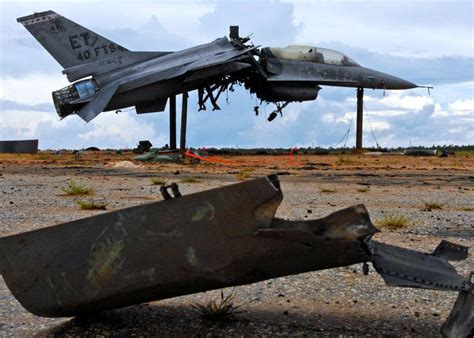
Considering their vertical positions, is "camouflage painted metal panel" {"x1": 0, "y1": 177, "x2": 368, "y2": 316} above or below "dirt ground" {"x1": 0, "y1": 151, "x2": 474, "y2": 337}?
above

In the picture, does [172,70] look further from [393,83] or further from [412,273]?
[412,273]

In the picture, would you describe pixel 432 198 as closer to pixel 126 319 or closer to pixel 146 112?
pixel 126 319

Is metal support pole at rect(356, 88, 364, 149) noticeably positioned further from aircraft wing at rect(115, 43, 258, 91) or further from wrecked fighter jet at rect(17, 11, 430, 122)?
aircraft wing at rect(115, 43, 258, 91)

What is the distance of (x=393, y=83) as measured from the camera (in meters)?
36.1

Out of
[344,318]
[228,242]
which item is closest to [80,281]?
[228,242]

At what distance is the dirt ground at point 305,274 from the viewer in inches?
200

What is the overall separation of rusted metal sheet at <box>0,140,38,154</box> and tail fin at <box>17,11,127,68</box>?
1895cm

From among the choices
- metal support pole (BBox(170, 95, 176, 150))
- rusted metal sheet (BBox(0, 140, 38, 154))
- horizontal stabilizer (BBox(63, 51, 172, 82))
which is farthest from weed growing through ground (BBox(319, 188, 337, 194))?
rusted metal sheet (BBox(0, 140, 38, 154))

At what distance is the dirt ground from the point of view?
200 inches

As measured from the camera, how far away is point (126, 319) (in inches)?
205

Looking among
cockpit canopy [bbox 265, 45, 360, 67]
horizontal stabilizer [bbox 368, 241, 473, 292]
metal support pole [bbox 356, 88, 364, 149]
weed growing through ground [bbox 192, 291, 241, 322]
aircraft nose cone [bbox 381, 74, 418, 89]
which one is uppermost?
cockpit canopy [bbox 265, 45, 360, 67]

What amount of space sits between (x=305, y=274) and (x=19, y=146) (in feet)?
151

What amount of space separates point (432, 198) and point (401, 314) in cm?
1123

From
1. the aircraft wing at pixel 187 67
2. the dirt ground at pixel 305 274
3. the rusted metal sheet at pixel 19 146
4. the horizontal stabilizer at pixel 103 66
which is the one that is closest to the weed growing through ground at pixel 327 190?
the dirt ground at pixel 305 274
